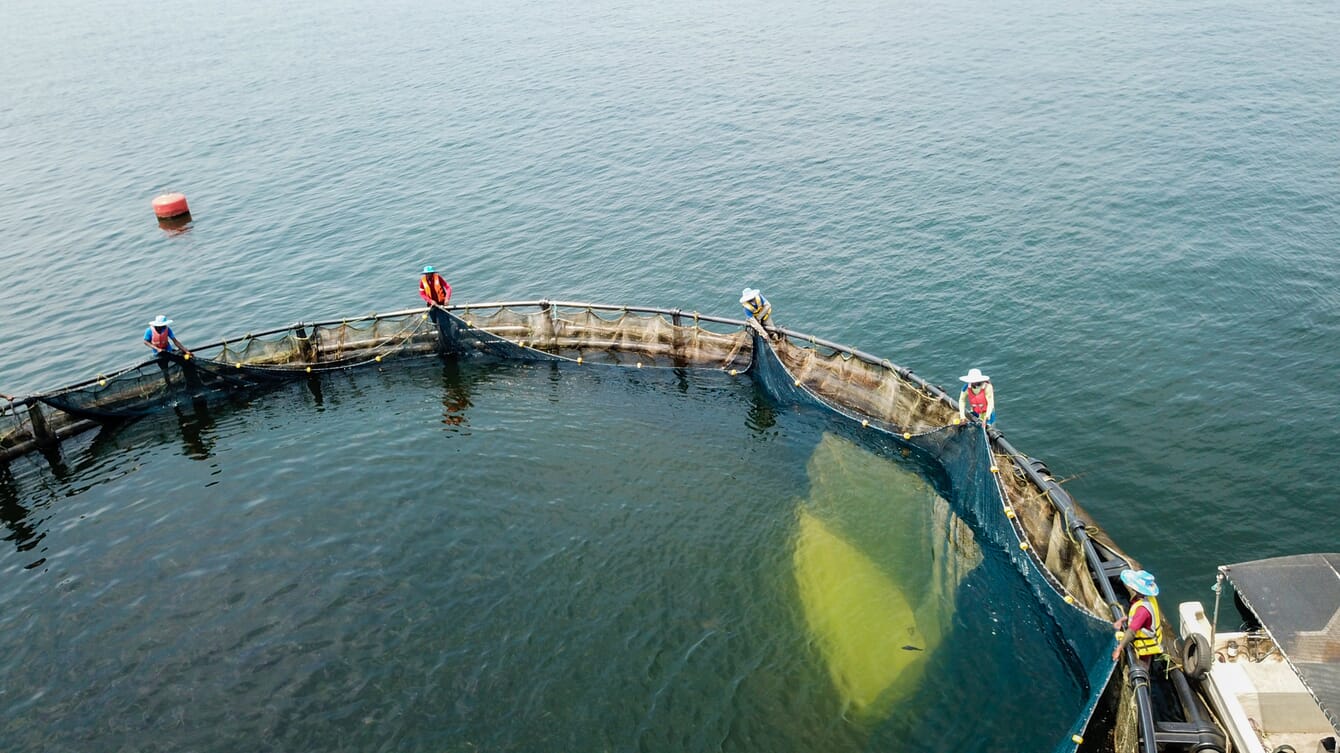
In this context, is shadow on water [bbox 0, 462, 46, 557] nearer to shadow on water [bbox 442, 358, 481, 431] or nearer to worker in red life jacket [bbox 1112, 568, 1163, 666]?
shadow on water [bbox 442, 358, 481, 431]

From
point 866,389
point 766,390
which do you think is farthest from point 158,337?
point 866,389

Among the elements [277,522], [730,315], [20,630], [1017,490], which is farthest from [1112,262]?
[20,630]

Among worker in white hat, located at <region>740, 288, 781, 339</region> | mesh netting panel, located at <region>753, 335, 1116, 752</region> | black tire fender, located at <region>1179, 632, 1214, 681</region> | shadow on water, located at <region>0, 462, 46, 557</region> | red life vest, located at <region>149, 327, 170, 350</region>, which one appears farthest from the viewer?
red life vest, located at <region>149, 327, 170, 350</region>

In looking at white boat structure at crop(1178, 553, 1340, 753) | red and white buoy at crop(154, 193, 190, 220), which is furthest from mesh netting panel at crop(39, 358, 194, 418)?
red and white buoy at crop(154, 193, 190, 220)

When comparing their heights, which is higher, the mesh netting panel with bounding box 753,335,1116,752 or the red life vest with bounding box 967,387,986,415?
the red life vest with bounding box 967,387,986,415

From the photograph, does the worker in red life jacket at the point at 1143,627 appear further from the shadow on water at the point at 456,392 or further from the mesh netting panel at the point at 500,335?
the mesh netting panel at the point at 500,335

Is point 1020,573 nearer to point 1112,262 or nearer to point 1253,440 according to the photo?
point 1253,440
